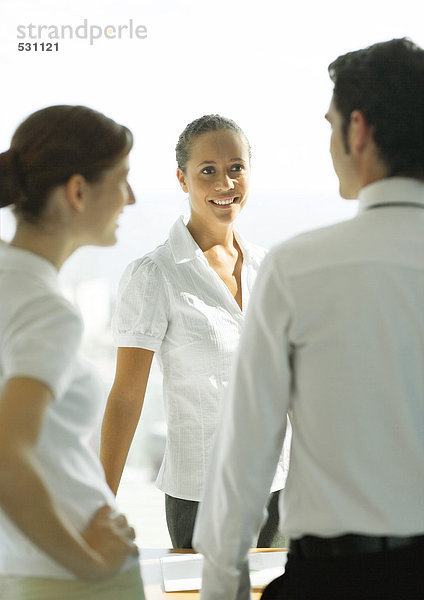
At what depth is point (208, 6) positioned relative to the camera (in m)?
4.30

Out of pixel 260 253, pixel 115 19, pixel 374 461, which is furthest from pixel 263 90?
pixel 374 461

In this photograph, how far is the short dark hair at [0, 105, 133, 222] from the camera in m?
1.24

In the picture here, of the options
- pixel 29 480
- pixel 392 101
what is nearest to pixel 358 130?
pixel 392 101

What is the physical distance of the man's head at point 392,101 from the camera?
1251mm

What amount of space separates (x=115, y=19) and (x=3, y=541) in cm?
356

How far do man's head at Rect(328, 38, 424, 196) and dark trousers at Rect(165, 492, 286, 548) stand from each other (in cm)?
132

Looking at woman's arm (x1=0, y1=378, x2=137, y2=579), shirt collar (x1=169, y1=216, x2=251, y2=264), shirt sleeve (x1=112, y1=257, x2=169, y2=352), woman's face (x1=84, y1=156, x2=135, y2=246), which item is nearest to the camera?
woman's arm (x1=0, y1=378, x2=137, y2=579)

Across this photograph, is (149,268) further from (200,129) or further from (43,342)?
(43,342)

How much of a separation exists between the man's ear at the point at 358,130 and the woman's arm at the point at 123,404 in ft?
3.72

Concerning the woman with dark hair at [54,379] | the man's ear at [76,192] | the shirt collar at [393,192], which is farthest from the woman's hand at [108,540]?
the shirt collar at [393,192]

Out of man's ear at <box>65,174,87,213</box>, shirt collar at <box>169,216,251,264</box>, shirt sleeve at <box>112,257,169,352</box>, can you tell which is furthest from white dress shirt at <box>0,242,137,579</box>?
shirt collar at <box>169,216,251,264</box>

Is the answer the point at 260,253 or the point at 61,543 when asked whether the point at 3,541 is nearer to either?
the point at 61,543

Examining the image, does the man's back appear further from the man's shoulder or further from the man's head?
the man's head

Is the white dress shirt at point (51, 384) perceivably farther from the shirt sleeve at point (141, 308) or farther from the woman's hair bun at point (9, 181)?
the shirt sleeve at point (141, 308)
